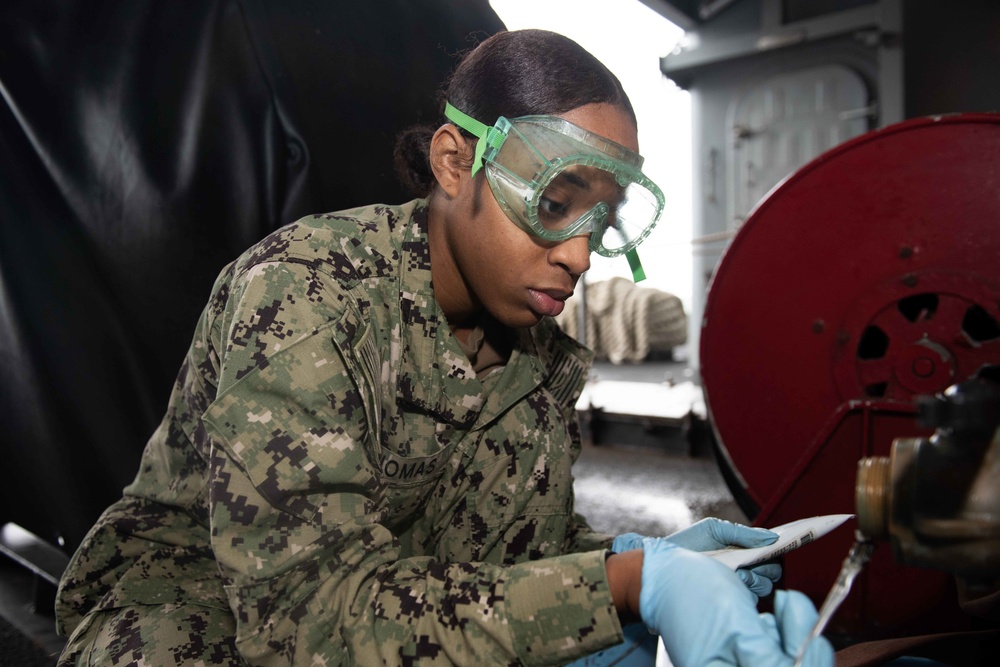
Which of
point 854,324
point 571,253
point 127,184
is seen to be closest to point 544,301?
point 571,253

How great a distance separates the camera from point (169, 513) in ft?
3.63

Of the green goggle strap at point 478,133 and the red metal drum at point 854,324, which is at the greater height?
the green goggle strap at point 478,133

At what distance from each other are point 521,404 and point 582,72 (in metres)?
0.63

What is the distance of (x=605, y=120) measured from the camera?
990 mm

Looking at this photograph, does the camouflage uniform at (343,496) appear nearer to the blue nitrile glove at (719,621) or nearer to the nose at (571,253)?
the blue nitrile glove at (719,621)

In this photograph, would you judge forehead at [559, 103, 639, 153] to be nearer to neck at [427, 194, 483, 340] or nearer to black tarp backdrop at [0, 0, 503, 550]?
neck at [427, 194, 483, 340]

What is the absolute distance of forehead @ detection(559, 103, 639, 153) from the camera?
38.5 inches

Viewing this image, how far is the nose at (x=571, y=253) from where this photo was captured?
101 cm

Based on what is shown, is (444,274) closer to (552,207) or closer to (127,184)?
(552,207)

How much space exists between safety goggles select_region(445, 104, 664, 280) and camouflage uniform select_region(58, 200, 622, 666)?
229mm

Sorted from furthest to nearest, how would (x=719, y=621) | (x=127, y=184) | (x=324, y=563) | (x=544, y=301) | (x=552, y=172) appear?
1. (x=127, y=184)
2. (x=544, y=301)
3. (x=552, y=172)
4. (x=324, y=563)
5. (x=719, y=621)


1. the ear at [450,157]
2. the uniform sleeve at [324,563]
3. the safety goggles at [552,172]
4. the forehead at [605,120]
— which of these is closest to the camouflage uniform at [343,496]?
the uniform sleeve at [324,563]

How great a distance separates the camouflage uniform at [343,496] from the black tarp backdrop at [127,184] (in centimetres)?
37

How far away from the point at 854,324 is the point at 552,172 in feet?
2.91
